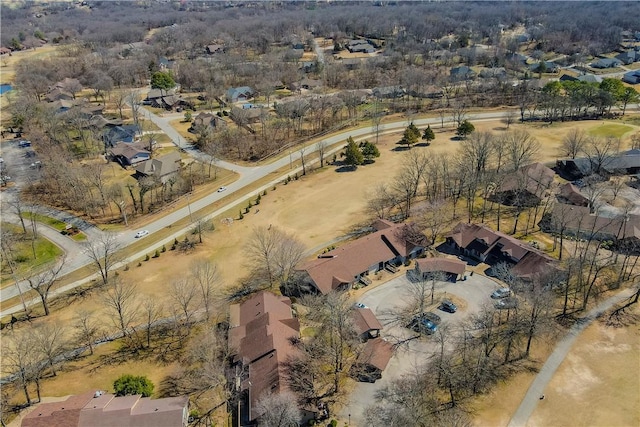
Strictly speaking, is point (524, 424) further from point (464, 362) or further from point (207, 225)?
point (207, 225)

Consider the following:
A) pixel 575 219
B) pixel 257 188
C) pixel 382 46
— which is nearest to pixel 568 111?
pixel 575 219

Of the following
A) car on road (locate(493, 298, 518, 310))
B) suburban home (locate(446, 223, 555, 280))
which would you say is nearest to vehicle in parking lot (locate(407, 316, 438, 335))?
car on road (locate(493, 298, 518, 310))

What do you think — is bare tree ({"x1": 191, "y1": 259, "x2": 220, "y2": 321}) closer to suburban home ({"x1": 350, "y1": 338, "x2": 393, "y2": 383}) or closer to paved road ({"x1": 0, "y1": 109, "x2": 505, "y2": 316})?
paved road ({"x1": 0, "y1": 109, "x2": 505, "y2": 316})

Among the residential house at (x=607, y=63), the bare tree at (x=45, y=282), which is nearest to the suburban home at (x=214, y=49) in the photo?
the residential house at (x=607, y=63)

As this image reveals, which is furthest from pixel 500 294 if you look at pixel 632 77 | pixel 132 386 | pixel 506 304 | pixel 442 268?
pixel 632 77

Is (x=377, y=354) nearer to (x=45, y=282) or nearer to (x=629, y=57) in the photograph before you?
(x=45, y=282)

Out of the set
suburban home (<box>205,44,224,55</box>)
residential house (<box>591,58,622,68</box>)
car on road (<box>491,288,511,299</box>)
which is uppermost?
suburban home (<box>205,44,224,55</box>)
